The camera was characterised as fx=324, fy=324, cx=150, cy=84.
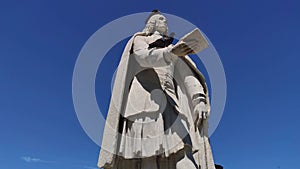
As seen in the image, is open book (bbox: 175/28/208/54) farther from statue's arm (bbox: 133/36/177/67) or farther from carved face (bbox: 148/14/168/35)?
carved face (bbox: 148/14/168/35)

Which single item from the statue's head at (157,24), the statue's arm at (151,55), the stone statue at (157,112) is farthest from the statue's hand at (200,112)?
the statue's head at (157,24)

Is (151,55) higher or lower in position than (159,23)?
lower

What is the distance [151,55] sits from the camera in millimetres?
4723

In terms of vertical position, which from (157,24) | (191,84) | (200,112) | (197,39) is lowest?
(200,112)

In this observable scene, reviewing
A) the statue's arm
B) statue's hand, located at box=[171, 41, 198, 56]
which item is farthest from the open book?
the statue's arm

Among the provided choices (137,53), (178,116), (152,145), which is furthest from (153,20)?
(152,145)

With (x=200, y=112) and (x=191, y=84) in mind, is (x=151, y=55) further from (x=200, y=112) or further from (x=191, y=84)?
(x=200, y=112)

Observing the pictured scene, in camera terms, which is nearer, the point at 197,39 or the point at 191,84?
the point at 197,39

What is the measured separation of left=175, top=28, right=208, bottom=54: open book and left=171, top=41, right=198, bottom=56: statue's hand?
0.03 metres

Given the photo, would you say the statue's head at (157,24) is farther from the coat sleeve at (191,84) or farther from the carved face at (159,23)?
the coat sleeve at (191,84)

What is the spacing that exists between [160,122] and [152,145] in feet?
1.15

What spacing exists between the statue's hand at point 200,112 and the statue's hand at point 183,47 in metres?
0.83

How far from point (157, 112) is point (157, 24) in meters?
1.79

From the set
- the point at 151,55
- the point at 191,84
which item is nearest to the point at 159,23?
the point at 151,55
